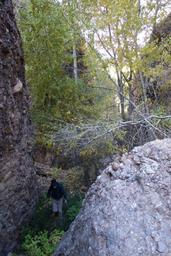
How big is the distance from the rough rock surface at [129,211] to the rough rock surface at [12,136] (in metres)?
3.85

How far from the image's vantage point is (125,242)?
4.20 metres

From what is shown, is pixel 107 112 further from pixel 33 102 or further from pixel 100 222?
pixel 100 222

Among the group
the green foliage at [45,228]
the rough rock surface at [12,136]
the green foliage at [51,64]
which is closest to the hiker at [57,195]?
the green foliage at [45,228]

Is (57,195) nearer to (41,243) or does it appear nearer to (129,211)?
(41,243)

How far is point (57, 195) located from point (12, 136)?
8.09ft

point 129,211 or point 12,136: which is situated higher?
point 12,136

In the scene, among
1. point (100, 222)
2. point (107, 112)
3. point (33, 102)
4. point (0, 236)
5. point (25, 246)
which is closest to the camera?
point (100, 222)

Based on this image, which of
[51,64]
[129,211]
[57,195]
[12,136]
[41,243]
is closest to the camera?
[129,211]

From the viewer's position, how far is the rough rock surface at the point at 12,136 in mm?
8094

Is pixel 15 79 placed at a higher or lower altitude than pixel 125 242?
higher

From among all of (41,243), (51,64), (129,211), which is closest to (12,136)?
(41,243)

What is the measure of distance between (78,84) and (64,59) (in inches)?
41.6

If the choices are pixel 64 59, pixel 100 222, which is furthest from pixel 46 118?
pixel 100 222

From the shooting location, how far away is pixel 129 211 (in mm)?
4516
